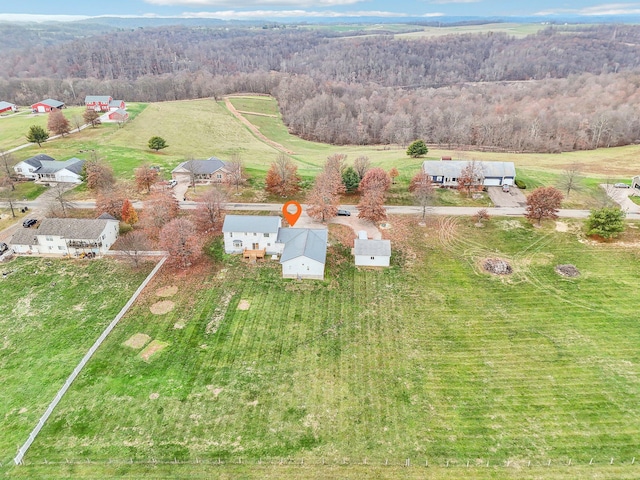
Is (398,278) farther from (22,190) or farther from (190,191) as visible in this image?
(22,190)

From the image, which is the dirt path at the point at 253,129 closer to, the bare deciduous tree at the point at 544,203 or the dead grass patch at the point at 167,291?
the bare deciduous tree at the point at 544,203

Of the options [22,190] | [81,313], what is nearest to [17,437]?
[81,313]

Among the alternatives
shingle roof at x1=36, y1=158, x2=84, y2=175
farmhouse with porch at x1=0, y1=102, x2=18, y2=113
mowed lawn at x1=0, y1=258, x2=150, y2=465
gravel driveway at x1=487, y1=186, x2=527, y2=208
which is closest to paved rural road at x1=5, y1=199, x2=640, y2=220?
gravel driveway at x1=487, y1=186, x2=527, y2=208

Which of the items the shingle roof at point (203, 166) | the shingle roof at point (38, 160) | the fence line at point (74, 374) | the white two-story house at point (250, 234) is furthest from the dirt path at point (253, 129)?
the fence line at point (74, 374)

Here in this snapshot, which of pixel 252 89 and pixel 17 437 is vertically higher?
pixel 252 89

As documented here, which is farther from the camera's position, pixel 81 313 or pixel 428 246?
pixel 428 246

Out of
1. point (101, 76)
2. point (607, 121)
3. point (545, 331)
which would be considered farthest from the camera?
point (101, 76)

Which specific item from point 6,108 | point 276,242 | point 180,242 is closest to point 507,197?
point 276,242

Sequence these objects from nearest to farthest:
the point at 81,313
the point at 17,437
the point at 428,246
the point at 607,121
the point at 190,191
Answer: the point at 17,437 → the point at 81,313 → the point at 428,246 → the point at 190,191 → the point at 607,121
